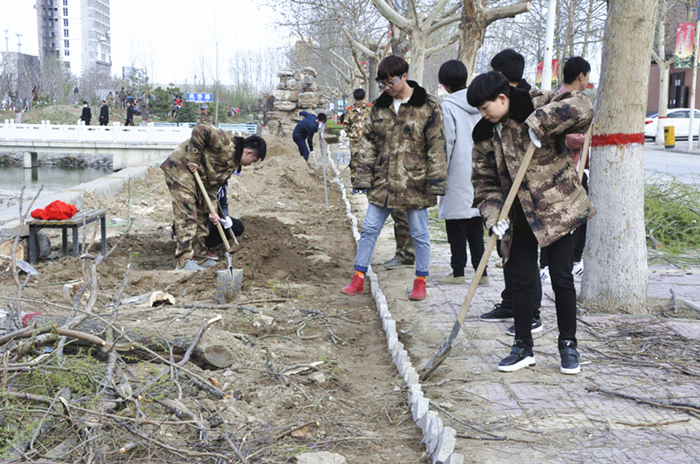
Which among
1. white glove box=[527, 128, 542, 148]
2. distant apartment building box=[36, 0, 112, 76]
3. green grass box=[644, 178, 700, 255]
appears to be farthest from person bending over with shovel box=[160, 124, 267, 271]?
distant apartment building box=[36, 0, 112, 76]

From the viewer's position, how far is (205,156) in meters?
6.78

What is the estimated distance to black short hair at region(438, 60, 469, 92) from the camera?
224 inches

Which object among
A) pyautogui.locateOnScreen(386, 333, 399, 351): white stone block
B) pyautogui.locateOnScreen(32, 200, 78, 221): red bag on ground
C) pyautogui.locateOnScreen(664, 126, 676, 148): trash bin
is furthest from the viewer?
pyautogui.locateOnScreen(664, 126, 676, 148): trash bin

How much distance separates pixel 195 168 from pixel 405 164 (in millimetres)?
2232

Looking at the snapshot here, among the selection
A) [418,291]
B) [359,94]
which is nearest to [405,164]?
[418,291]

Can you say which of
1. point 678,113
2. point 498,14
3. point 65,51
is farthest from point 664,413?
point 65,51

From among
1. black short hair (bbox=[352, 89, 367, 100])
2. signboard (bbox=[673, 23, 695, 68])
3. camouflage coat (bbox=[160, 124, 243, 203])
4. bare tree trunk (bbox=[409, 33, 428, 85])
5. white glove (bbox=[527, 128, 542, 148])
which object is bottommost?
camouflage coat (bbox=[160, 124, 243, 203])

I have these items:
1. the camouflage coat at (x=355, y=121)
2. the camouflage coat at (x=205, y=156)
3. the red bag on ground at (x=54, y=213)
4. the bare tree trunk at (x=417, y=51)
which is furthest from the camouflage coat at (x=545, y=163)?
the bare tree trunk at (x=417, y=51)

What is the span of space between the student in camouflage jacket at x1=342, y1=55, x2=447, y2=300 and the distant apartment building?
99.5 metres

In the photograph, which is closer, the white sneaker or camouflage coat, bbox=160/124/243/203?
the white sneaker

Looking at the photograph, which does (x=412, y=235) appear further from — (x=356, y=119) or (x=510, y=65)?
(x=356, y=119)

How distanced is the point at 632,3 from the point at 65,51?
10814 centimetres

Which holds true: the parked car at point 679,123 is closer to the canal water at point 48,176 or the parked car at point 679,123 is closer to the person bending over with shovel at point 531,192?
the canal water at point 48,176

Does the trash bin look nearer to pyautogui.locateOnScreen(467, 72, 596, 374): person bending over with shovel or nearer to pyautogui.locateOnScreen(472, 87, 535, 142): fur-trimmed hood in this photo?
pyautogui.locateOnScreen(467, 72, 596, 374): person bending over with shovel
